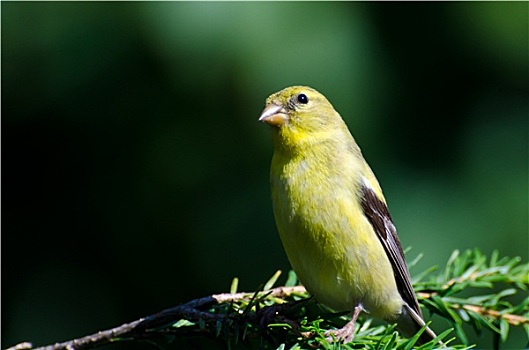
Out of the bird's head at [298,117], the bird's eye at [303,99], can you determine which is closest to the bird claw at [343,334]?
the bird's head at [298,117]

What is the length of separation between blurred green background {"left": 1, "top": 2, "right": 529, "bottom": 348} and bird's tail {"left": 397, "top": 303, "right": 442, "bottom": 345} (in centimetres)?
80

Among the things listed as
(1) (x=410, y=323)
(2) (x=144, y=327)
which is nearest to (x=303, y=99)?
(1) (x=410, y=323)

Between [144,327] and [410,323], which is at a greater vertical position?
[144,327]

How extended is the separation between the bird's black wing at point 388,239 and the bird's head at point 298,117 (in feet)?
1.21

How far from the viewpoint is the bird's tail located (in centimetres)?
385

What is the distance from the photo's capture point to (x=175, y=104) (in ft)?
17.3

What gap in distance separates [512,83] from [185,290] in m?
2.37

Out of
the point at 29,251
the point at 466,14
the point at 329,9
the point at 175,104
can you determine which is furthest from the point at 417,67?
the point at 29,251

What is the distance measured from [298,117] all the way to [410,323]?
3.53ft

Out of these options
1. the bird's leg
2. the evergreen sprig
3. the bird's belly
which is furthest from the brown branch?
the bird's belly

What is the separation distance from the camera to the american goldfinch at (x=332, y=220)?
363 cm

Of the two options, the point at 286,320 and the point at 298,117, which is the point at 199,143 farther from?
the point at 286,320

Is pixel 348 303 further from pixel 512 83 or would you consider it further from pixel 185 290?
pixel 512 83

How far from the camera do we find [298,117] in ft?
13.1
